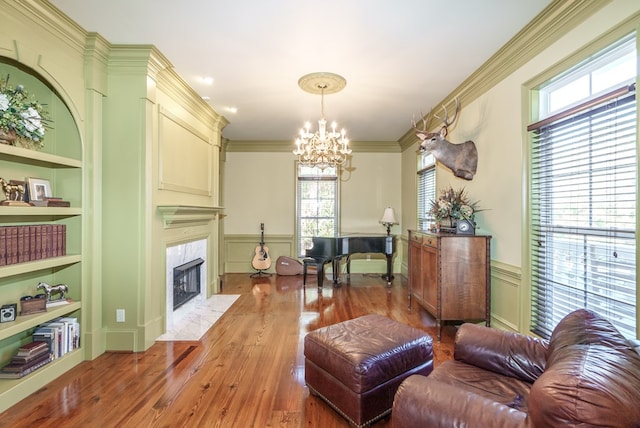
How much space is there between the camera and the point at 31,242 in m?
2.29

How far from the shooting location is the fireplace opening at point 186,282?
3605 millimetres

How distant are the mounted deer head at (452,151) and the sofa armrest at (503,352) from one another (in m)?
2.13

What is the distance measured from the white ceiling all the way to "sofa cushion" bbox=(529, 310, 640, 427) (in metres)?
2.31

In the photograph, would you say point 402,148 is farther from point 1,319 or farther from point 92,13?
point 1,319

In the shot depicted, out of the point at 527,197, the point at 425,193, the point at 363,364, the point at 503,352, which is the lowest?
the point at 363,364

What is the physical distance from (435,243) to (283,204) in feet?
12.8

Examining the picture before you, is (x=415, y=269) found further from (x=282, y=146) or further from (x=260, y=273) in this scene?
(x=282, y=146)

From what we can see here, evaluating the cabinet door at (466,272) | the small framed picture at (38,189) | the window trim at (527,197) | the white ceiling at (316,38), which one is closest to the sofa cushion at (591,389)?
the window trim at (527,197)

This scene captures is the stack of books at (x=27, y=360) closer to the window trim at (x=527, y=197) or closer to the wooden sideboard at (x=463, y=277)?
the wooden sideboard at (x=463, y=277)

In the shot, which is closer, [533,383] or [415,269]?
[533,383]

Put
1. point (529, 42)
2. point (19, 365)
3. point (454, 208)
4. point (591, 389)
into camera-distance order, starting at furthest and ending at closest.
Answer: point (454, 208), point (529, 42), point (19, 365), point (591, 389)

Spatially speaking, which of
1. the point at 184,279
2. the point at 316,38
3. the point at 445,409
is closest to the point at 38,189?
the point at 184,279

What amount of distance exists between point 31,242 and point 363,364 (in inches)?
104

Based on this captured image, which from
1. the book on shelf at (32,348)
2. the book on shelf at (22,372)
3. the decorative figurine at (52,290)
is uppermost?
the decorative figurine at (52,290)
